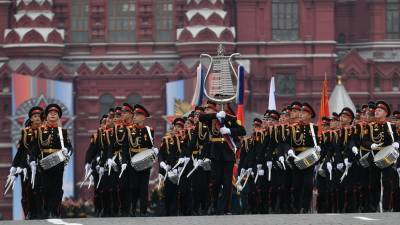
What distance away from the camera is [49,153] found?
33.4 m

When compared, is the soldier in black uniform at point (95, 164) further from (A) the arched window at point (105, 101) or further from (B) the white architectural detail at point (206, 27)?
(A) the arched window at point (105, 101)

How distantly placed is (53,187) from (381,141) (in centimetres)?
600

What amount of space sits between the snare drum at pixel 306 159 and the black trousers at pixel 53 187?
437 cm

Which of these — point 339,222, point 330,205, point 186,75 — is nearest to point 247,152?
point 330,205

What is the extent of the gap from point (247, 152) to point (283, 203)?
2.63m

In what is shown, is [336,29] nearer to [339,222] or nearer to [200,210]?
[200,210]

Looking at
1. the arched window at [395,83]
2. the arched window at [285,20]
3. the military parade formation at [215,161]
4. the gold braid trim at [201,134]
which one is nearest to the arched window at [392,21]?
the arched window at [395,83]

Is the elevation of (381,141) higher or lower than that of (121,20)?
lower

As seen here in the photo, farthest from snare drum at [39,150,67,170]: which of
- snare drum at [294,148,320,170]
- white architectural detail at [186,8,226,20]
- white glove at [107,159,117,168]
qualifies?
white architectural detail at [186,8,226,20]

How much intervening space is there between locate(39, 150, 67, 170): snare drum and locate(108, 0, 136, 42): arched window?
1830 inches

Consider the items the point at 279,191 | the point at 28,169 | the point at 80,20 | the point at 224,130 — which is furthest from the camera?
the point at 80,20

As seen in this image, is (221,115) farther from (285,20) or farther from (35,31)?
(285,20)

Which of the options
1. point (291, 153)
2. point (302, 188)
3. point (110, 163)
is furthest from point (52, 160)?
point (302, 188)

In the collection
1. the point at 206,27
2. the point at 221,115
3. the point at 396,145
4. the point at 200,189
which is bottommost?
the point at 200,189
